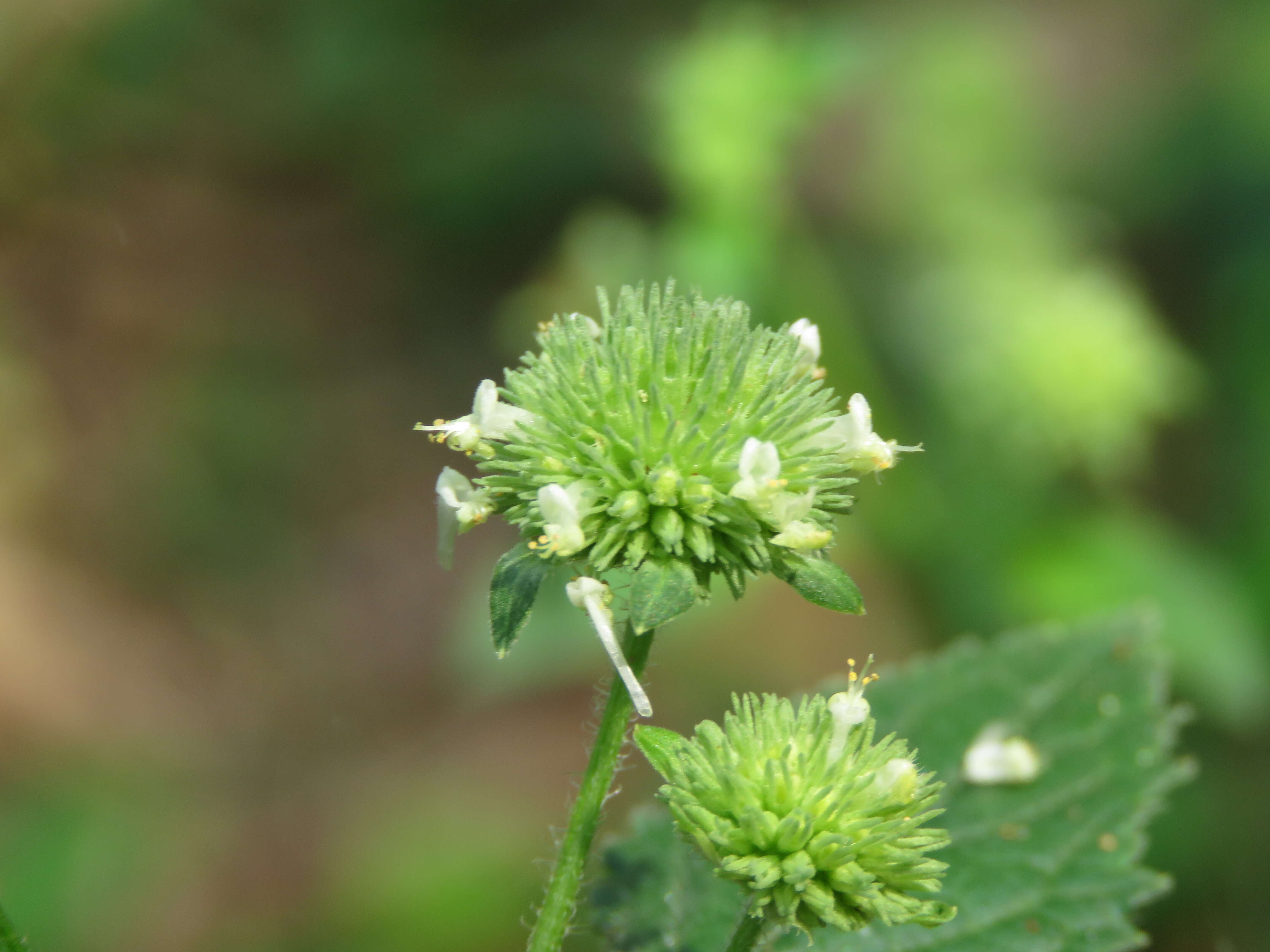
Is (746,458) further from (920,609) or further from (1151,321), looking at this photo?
(1151,321)

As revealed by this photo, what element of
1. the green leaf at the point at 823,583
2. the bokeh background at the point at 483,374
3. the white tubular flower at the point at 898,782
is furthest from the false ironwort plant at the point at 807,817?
the bokeh background at the point at 483,374

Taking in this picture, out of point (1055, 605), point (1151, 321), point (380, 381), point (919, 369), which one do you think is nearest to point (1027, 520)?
point (1055, 605)

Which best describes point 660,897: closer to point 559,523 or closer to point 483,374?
point 559,523

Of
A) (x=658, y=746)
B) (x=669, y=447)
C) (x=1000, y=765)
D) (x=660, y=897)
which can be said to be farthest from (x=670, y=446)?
(x=1000, y=765)

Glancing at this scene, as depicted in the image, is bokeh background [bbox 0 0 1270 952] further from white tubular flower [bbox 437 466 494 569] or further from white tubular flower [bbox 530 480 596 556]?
white tubular flower [bbox 530 480 596 556]

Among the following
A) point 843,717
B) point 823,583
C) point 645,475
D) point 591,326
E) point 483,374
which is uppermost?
point 483,374

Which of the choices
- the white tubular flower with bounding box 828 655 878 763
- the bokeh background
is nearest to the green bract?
the white tubular flower with bounding box 828 655 878 763

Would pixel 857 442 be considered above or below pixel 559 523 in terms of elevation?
above
